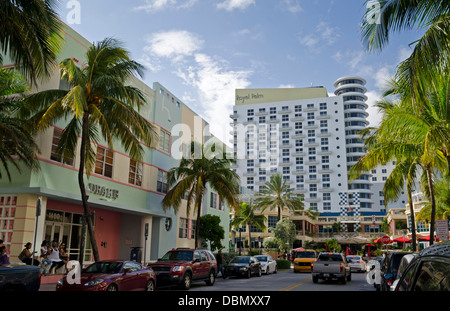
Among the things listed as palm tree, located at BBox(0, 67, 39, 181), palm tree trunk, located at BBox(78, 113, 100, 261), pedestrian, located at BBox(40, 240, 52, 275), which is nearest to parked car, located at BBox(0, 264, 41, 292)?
palm tree, located at BBox(0, 67, 39, 181)

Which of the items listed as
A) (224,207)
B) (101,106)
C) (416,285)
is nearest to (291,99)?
(224,207)

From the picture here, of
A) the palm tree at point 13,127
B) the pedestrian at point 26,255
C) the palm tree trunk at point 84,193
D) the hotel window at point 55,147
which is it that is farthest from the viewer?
the hotel window at point 55,147

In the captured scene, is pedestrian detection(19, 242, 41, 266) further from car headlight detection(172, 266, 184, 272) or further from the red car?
car headlight detection(172, 266, 184, 272)

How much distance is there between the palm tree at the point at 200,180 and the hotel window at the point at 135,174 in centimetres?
201

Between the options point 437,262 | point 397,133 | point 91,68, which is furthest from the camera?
point 91,68

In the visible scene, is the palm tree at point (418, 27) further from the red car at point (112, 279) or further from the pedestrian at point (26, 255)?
the pedestrian at point (26, 255)

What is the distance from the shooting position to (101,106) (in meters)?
18.1

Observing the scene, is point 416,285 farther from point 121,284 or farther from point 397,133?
point 397,133

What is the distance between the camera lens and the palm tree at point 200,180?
88.9ft

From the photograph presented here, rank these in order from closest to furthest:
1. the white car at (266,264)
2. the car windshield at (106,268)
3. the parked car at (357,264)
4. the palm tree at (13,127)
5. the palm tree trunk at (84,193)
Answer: the car windshield at (106,268) < the palm tree at (13,127) < the palm tree trunk at (84,193) < the white car at (266,264) < the parked car at (357,264)

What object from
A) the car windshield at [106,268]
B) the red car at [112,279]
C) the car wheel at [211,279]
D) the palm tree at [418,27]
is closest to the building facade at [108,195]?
the car windshield at [106,268]

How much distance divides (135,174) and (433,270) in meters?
25.4

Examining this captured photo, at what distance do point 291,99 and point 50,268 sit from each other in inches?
4393
